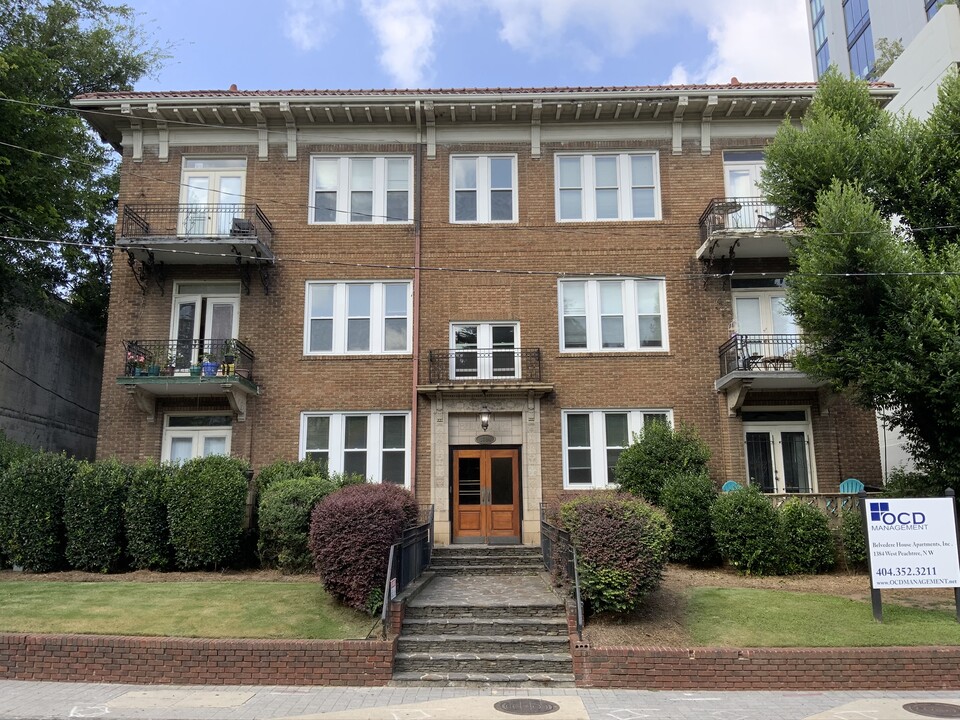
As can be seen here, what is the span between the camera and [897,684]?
8.77 metres

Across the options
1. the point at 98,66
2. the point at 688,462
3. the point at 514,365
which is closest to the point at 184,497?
the point at 514,365

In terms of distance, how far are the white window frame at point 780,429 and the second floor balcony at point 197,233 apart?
1194 centimetres

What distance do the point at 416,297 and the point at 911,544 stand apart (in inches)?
442

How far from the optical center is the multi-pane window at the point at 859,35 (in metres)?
42.9

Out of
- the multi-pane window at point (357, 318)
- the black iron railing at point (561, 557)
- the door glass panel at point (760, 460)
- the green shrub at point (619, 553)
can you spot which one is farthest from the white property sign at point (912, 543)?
the multi-pane window at point (357, 318)

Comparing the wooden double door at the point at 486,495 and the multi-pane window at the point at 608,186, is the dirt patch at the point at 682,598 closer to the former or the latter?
the wooden double door at the point at 486,495

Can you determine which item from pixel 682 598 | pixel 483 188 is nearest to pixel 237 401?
pixel 483 188

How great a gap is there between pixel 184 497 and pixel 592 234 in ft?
35.6

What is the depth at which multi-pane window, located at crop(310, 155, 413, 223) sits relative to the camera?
17969 millimetres

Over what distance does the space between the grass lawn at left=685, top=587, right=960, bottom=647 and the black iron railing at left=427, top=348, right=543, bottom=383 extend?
23.2ft

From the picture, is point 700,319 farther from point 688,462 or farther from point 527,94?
point 527,94

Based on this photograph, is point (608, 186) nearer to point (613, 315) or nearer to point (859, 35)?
point (613, 315)

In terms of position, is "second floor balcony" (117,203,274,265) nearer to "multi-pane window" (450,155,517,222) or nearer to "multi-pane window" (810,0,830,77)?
"multi-pane window" (450,155,517,222)

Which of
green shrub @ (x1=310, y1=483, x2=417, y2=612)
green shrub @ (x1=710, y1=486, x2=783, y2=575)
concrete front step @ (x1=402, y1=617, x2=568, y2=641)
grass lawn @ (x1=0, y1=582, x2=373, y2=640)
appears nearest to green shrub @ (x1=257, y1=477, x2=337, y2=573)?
grass lawn @ (x1=0, y1=582, x2=373, y2=640)
